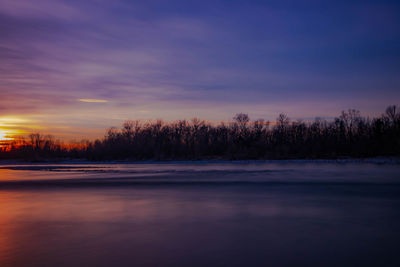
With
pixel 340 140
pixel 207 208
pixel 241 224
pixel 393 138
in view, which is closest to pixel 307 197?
pixel 207 208

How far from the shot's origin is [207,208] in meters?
9.35

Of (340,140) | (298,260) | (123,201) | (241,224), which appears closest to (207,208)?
(241,224)

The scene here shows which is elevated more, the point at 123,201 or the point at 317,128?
the point at 317,128

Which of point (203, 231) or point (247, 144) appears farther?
point (247, 144)

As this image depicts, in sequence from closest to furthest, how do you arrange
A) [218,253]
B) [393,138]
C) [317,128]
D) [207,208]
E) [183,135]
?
[218,253]
[207,208]
[393,138]
[317,128]
[183,135]

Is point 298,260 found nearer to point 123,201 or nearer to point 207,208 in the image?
Result: point 207,208

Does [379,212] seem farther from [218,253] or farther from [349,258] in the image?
[218,253]

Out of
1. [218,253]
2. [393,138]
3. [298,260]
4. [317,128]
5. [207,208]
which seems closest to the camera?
[298,260]

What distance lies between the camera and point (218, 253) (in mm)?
5199

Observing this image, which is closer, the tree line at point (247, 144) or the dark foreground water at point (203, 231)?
the dark foreground water at point (203, 231)

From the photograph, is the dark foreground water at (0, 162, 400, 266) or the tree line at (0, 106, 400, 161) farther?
the tree line at (0, 106, 400, 161)

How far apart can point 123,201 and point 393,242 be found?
745 cm

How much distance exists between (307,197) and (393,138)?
5178cm

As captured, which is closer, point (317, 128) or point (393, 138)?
point (393, 138)
